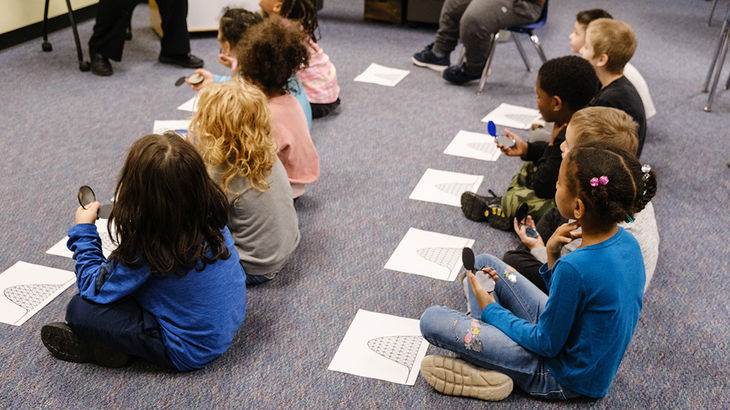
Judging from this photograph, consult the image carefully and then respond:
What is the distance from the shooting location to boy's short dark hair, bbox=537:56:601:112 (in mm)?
2229

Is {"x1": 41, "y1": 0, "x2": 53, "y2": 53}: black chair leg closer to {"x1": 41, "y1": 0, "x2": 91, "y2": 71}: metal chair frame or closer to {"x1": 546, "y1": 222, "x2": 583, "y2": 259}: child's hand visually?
{"x1": 41, "y1": 0, "x2": 91, "y2": 71}: metal chair frame

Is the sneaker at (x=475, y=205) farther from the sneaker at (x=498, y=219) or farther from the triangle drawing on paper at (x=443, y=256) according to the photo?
the triangle drawing on paper at (x=443, y=256)

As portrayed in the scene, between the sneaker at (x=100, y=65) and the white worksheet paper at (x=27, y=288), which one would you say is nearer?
the white worksheet paper at (x=27, y=288)

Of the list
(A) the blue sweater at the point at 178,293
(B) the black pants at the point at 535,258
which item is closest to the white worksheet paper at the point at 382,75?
(B) the black pants at the point at 535,258

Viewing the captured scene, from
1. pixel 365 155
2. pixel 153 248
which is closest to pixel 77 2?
pixel 365 155

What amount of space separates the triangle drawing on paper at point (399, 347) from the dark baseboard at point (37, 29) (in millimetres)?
3289

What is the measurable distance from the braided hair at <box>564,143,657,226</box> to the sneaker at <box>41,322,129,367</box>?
1.17 m

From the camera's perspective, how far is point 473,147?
2984 mm

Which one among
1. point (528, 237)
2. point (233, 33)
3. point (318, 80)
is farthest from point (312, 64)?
point (528, 237)

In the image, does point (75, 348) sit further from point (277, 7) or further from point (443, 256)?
point (277, 7)

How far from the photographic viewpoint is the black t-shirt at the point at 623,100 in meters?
2.30

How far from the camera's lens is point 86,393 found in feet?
5.24

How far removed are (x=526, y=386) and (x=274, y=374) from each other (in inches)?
24.8

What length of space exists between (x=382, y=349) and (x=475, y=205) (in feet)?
2.64
